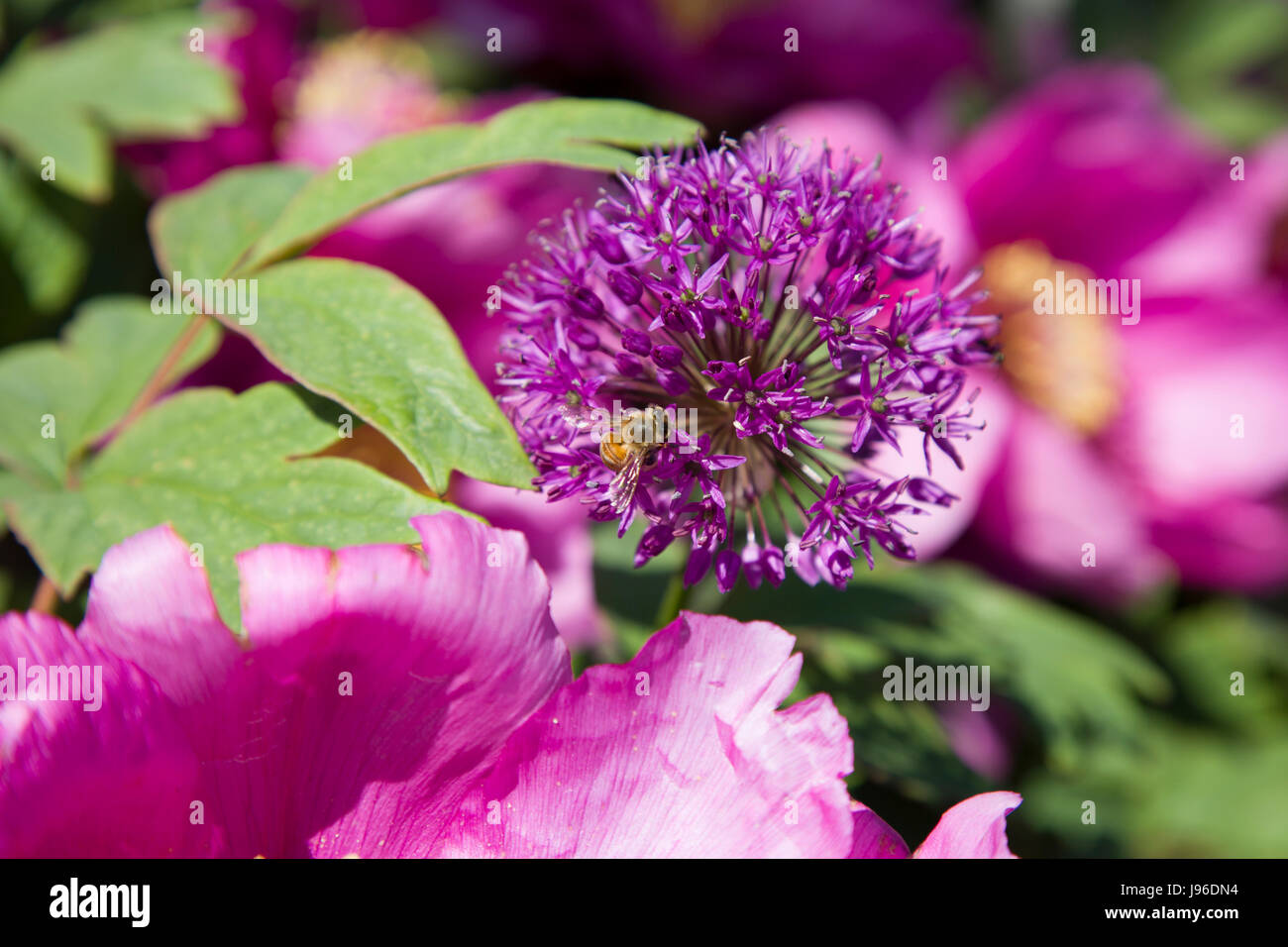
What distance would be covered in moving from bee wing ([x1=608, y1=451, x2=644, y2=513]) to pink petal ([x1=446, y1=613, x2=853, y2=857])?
4 cm

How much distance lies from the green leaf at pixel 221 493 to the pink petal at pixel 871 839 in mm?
159

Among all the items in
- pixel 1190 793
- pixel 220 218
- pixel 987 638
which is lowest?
pixel 1190 793

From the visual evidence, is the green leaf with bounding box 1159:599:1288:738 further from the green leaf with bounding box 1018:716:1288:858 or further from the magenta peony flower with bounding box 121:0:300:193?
the magenta peony flower with bounding box 121:0:300:193

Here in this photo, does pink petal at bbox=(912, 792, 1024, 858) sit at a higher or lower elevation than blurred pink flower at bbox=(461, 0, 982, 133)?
lower

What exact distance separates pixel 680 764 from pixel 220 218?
336mm

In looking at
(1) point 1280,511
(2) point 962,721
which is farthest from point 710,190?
(1) point 1280,511

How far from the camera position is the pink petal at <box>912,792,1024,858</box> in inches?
13.5

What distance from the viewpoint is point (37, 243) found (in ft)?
2.26

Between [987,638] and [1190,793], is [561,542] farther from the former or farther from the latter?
[1190,793]

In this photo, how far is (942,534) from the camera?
2.32ft

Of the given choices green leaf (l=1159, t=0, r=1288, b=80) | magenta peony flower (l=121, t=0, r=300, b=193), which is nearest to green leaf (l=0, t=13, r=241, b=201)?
magenta peony flower (l=121, t=0, r=300, b=193)

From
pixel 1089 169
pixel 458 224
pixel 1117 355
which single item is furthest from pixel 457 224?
pixel 1117 355

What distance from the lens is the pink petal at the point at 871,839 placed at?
0.35 metres

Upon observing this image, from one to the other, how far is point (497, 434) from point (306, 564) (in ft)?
0.25
